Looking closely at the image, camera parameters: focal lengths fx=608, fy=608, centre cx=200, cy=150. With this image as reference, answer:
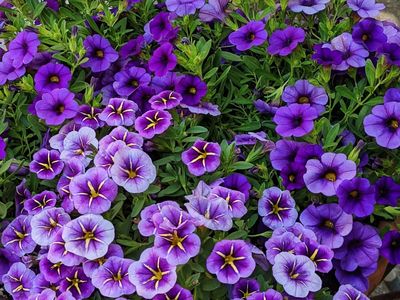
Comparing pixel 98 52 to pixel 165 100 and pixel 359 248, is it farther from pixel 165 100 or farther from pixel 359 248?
pixel 359 248

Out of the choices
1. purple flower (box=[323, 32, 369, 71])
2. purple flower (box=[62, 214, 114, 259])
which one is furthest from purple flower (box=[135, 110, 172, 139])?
purple flower (box=[323, 32, 369, 71])

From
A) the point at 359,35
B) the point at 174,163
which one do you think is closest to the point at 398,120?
the point at 359,35

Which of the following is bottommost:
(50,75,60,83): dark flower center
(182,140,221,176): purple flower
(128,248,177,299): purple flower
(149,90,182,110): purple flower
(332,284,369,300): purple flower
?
(332,284,369,300): purple flower

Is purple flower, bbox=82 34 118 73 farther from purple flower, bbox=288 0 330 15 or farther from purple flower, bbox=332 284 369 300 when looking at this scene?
purple flower, bbox=332 284 369 300

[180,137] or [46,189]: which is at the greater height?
[180,137]

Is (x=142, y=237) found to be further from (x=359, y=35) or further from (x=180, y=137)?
(x=359, y=35)

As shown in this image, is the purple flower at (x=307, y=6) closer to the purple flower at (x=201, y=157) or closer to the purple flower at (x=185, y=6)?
the purple flower at (x=185, y=6)

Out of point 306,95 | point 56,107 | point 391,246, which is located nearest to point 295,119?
point 306,95
